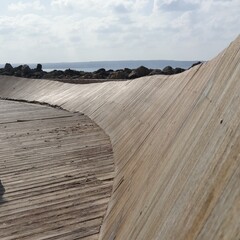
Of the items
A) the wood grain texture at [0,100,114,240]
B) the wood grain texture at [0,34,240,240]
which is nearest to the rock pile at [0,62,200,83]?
Answer: the wood grain texture at [0,100,114,240]

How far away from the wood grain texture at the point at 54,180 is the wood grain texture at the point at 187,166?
33cm

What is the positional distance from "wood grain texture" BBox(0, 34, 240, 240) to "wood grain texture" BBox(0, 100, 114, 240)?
12.8 inches

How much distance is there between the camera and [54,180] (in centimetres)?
659

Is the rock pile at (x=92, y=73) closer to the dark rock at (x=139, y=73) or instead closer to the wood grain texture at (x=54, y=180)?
the dark rock at (x=139, y=73)

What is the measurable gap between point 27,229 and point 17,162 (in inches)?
128

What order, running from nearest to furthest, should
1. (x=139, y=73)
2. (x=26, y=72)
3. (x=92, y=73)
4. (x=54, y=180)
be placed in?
(x=54, y=180) < (x=139, y=73) < (x=92, y=73) < (x=26, y=72)

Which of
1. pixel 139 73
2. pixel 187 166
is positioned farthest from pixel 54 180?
pixel 139 73

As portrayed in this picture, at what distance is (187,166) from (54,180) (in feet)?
12.6

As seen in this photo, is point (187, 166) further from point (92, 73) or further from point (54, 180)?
point (92, 73)

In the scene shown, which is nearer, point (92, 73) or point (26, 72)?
point (92, 73)

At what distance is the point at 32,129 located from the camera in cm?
1159

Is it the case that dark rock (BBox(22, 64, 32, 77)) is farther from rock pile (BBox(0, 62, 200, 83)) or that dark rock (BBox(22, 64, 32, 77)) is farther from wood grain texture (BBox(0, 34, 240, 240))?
wood grain texture (BBox(0, 34, 240, 240))

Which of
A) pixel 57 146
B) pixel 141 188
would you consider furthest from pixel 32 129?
pixel 141 188

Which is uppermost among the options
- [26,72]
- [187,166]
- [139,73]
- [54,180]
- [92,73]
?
[187,166]
